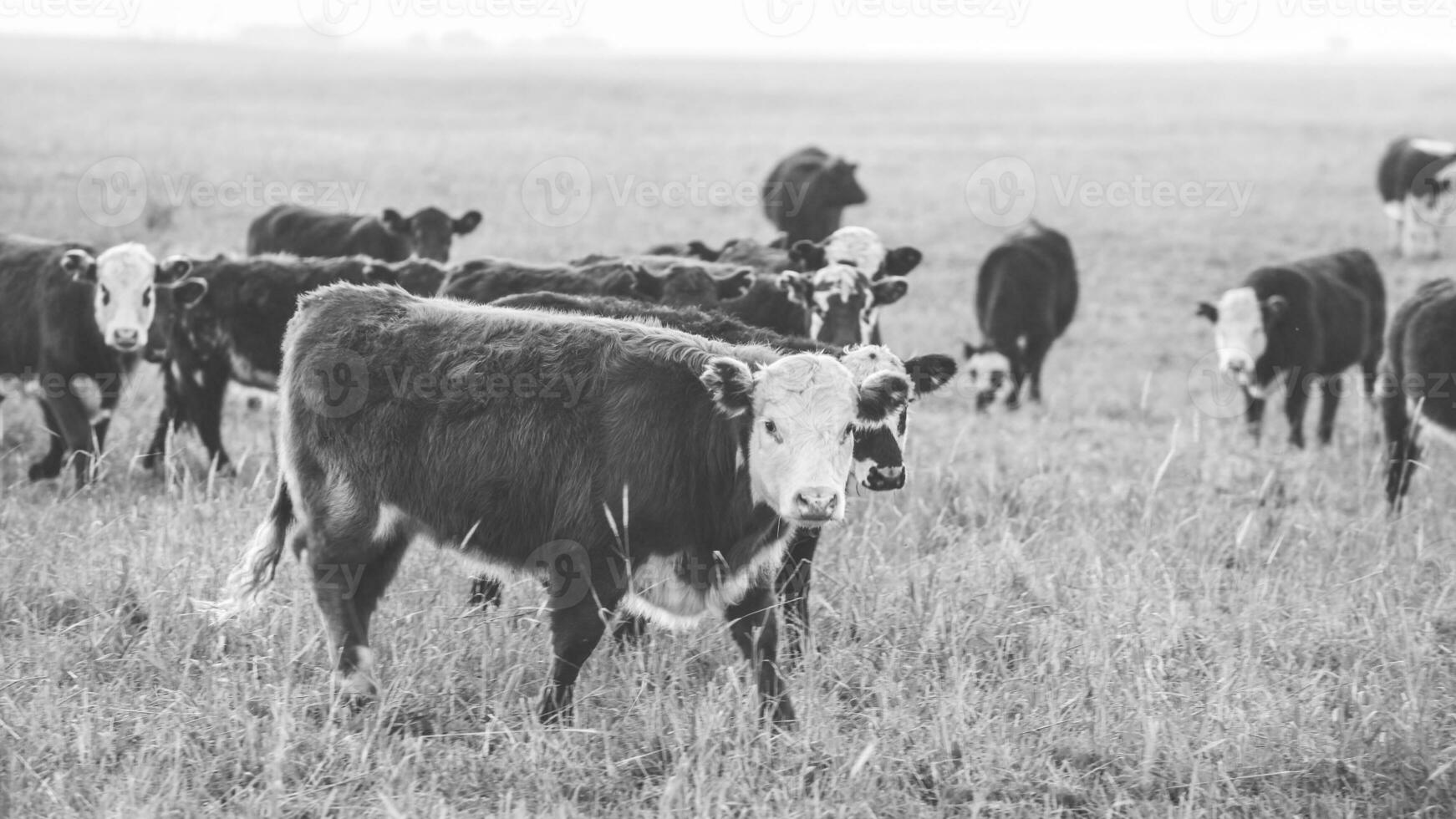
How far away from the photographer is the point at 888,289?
7.65m

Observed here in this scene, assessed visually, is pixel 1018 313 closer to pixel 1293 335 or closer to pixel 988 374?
pixel 988 374

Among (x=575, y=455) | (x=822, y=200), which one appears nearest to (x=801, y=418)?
(x=575, y=455)

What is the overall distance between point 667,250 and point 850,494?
4.73 m

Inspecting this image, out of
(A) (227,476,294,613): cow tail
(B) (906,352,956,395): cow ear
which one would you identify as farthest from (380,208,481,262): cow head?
(B) (906,352,956,395): cow ear

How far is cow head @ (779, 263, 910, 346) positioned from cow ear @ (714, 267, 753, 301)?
0.26 meters

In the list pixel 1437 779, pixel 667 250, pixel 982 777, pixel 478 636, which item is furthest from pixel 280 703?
pixel 667 250

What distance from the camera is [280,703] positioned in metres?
3.96

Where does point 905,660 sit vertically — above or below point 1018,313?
below

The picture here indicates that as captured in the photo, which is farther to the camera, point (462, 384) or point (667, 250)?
point (667, 250)

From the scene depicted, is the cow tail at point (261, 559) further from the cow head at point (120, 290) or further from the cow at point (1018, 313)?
the cow at point (1018, 313)

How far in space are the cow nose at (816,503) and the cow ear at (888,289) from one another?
369 cm

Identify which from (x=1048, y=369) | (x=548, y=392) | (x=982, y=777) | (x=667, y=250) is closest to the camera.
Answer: (x=982, y=777)

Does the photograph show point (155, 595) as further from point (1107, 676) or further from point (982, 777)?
point (1107, 676)

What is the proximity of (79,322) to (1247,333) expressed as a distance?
27.4 feet
